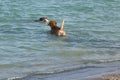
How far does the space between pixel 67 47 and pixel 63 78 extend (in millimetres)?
3949

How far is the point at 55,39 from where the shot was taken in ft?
49.1

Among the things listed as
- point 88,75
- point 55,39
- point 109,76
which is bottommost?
point 55,39

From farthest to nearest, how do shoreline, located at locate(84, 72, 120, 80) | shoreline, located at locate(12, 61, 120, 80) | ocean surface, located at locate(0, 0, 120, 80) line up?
ocean surface, located at locate(0, 0, 120, 80)
shoreline, located at locate(12, 61, 120, 80)
shoreline, located at locate(84, 72, 120, 80)

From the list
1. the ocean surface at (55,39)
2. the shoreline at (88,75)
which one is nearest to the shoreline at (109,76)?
the shoreline at (88,75)

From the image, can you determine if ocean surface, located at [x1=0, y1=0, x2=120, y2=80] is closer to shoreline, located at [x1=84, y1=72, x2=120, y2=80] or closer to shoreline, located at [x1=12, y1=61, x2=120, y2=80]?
shoreline, located at [x1=12, y1=61, x2=120, y2=80]

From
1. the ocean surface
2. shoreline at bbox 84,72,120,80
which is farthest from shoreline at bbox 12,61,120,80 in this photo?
the ocean surface

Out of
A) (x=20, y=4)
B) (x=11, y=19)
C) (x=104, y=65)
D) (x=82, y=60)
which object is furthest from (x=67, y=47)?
(x=20, y=4)

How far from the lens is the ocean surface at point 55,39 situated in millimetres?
11156

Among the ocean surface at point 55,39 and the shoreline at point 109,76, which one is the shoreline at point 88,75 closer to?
the shoreline at point 109,76

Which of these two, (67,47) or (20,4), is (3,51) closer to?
(67,47)

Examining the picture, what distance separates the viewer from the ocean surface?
11156mm

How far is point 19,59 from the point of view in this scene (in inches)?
458

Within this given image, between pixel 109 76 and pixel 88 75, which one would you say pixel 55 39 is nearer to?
pixel 88 75

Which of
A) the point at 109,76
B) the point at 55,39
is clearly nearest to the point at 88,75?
the point at 109,76
